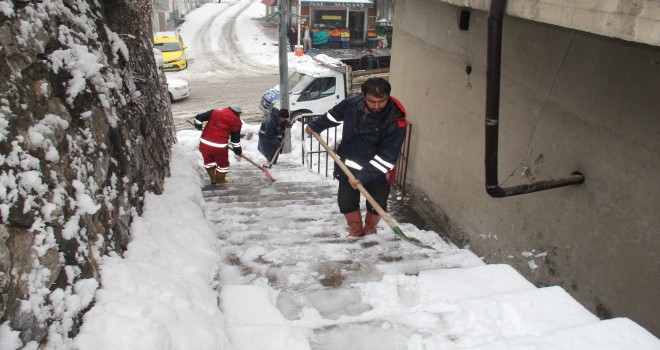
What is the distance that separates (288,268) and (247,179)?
4631 mm

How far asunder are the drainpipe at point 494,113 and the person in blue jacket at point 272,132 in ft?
14.4

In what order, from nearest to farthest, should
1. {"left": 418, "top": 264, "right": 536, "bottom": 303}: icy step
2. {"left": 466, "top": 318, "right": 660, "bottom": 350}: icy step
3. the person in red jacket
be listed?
{"left": 466, "top": 318, "right": 660, "bottom": 350}: icy step
{"left": 418, "top": 264, "right": 536, "bottom": 303}: icy step
the person in red jacket

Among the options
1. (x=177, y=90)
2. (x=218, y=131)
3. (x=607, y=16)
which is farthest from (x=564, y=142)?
(x=177, y=90)

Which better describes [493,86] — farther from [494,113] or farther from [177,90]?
[177,90]

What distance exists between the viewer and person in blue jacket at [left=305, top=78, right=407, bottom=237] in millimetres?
4219

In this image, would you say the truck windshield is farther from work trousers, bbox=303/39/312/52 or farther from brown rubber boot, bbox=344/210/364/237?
work trousers, bbox=303/39/312/52

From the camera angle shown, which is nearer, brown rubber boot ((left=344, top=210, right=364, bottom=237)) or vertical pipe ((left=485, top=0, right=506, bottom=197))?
vertical pipe ((left=485, top=0, right=506, bottom=197))

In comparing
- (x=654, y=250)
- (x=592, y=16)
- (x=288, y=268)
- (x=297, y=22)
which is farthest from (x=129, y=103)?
(x=297, y=22)

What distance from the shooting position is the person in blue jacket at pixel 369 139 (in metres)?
4.22

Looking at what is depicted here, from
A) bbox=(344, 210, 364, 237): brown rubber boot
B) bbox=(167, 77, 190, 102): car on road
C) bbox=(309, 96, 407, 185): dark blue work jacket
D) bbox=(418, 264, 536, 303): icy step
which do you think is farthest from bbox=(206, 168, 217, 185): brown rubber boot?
bbox=(167, 77, 190, 102): car on road

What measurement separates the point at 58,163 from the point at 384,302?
6.83 ft

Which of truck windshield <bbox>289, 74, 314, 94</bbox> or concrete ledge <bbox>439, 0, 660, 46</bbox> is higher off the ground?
concrete ledge <bbox>439, 0, 660, 46</bbox>

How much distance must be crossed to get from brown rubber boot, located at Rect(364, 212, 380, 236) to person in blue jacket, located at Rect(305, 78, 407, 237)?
2cm

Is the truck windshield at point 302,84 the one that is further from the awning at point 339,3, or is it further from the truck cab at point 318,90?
the awning at point 339,3
